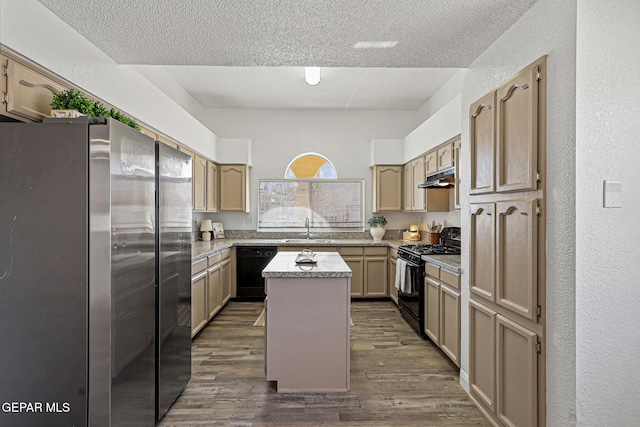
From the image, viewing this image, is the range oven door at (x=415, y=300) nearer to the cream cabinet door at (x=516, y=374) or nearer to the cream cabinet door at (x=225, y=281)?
the cream cabinet door at (x=516, y=374)

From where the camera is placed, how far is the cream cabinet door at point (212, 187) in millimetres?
5024

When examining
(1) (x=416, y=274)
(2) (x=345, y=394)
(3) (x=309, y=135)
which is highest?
(3) (x=309, y=135)

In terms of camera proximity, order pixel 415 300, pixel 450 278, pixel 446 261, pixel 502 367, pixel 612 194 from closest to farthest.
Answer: pixel 612 194
pixel 502 367
pixel 450 278
pixel 446 261
pixel 415 300

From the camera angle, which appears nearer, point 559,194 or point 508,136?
point 559,194

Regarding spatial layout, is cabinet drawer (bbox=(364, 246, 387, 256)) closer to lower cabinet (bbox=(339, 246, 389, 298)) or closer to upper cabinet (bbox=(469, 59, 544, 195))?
lower cabinet (bbox=(339, 246, 389, 298))

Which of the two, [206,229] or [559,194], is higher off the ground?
[559,194]

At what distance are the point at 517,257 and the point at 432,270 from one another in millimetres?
1501

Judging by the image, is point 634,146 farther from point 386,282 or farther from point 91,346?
point 386,282

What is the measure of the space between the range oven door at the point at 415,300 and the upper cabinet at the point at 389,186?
1591 mm

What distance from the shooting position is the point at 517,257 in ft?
6.51

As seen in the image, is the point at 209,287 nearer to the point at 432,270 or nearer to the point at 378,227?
the point at 432,270

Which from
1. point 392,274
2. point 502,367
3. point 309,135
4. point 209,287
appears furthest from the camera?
point 309,135

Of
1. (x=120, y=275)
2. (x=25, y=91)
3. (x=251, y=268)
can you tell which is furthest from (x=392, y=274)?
(x=25, y=91)

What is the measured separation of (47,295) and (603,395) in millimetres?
2525
